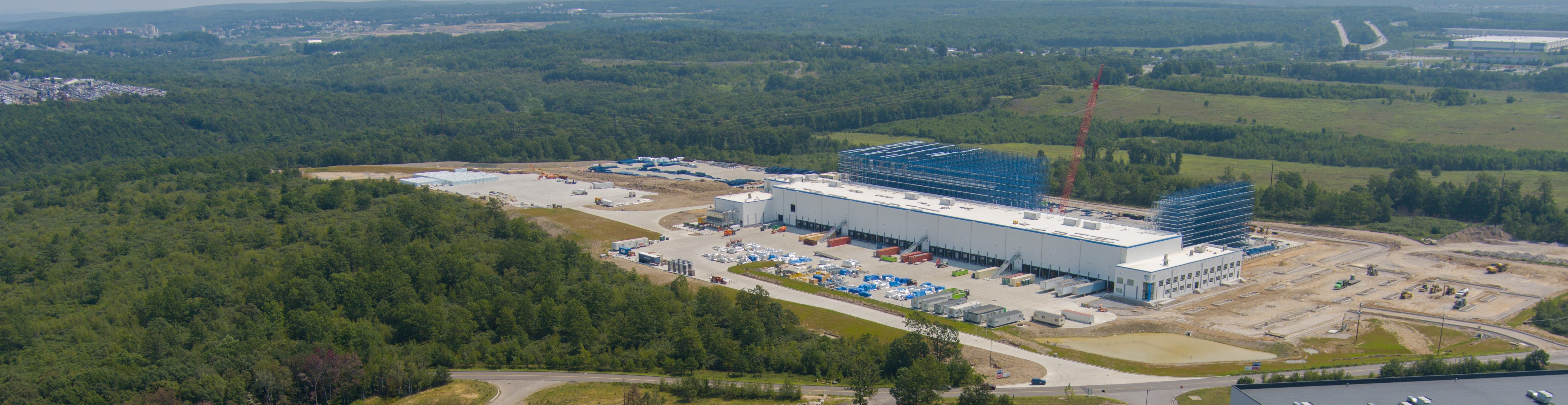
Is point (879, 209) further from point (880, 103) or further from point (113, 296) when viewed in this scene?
point (880, 103)

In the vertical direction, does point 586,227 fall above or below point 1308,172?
below

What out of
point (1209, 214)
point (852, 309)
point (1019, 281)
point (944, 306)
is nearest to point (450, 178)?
point (852, 309)

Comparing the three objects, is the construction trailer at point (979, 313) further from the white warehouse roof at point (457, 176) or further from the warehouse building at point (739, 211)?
the white warehouse roof at point (457, 176)

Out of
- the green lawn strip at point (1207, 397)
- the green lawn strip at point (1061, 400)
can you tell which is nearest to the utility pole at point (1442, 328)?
the green lawn strip at point (1207, 397)

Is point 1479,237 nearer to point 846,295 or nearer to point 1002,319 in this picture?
point 1002,319

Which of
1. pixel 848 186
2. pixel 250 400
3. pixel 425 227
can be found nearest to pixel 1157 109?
pixel 848 186

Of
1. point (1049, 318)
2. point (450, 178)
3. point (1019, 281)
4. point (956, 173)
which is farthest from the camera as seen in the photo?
point (450, 178)
